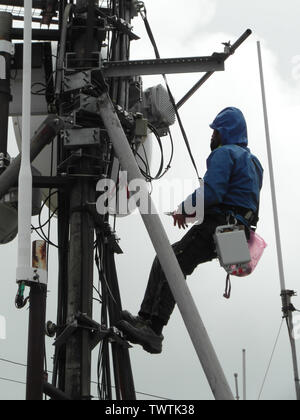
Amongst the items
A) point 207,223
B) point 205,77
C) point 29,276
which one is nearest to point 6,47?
point 205,77

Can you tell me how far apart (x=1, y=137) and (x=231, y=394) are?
3026 mm

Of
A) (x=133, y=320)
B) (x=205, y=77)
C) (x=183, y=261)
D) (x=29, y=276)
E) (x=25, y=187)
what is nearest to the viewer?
(x=29, y=276)

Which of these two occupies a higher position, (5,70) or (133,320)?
(5,70)

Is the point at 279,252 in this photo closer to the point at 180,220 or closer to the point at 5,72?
the point at 180,220

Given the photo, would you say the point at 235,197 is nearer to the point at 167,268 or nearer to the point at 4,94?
the point at 167,268

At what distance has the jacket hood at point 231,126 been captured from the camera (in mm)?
8797

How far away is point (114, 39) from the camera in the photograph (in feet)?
29.5

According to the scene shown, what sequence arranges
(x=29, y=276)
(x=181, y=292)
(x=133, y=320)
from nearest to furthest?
(x=29, y=276) → (x=181, y=292) → (x=133, y=320)

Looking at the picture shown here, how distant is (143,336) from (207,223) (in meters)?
1.06

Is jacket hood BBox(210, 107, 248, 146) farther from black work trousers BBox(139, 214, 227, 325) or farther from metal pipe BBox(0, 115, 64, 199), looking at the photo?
metal pipe BBox(0, 115, 64, 199)

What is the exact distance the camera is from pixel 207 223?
8367 millimetres

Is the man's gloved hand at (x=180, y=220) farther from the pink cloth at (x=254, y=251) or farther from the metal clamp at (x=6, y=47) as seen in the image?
the metal clamp at (x=6, y=47)

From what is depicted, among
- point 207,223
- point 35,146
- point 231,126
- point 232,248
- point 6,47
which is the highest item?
point 6,47
